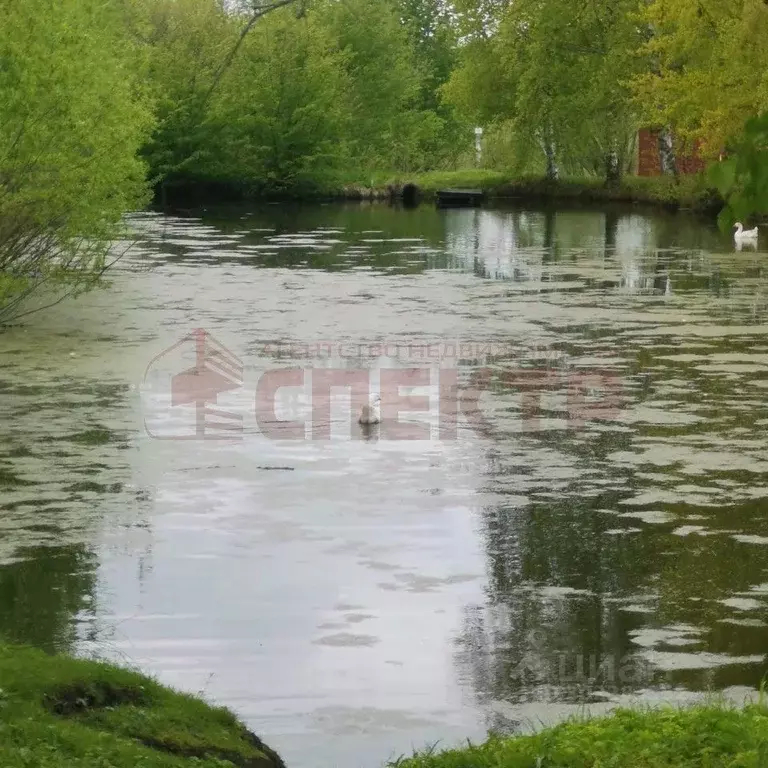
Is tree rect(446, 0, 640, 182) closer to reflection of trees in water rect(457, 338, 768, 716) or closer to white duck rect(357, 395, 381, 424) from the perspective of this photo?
white duck rect(357, 395, 381, 424)

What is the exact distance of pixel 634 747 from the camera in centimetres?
480

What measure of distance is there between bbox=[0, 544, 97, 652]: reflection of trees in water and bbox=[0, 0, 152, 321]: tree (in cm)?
941

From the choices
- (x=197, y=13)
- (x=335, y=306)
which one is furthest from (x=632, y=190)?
(x=335, y=306)

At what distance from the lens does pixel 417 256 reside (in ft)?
109

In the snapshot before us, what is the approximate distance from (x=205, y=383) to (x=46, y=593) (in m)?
7.43

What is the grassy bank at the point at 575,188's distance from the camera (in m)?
52.6

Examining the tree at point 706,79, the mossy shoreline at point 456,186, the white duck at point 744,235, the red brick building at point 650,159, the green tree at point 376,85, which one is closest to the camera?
the tree at point 706,79

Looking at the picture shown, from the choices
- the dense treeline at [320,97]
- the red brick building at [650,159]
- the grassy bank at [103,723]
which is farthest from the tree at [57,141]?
the red brick building at [650,159]

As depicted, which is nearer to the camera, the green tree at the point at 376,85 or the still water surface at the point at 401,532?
the still water surface at the point at 401,532

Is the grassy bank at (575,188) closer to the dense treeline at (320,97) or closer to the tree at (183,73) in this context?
→ the dense treeline at (320,97)

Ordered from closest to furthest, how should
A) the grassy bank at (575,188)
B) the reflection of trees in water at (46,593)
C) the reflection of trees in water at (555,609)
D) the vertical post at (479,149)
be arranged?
the reflection of trees in water at (555,609) < the reflection of trees in water at (46,593) < the grassy bank at (575,188) < the vertical post at (479,149)

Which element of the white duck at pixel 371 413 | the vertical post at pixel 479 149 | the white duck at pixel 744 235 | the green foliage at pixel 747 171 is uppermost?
the vertical post at pixel 479 149

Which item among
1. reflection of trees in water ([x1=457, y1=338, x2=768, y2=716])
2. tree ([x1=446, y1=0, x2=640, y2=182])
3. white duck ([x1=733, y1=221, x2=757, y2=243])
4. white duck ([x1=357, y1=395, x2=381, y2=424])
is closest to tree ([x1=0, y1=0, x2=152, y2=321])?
white duck ([x1=357, y1=395, x2=381, y2=424])

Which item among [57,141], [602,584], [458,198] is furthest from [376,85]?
[602,584]
